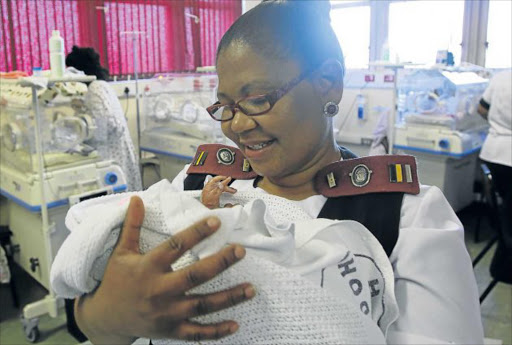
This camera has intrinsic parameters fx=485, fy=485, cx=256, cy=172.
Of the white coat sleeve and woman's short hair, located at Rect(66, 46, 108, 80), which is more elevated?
woman's short hair, located at Rect(66, 46, 108, 80)

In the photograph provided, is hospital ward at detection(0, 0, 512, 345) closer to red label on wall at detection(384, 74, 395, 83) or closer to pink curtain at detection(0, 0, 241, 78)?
pink curtain at detection(0, 0, 241, 78)

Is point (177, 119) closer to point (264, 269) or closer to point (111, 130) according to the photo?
point (111, 130)

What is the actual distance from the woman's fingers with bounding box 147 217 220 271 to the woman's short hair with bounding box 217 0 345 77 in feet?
1.20

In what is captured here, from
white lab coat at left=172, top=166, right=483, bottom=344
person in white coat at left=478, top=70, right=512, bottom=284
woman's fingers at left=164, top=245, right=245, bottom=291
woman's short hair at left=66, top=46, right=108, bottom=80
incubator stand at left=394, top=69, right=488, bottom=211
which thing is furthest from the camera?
incubator stand at left=394, top=69, right=488, bottom=211

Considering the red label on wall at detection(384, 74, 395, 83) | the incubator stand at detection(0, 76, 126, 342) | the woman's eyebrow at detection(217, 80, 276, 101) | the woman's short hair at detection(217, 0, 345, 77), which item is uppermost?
the woman's short hair at detection(217, 0, 345, 77)

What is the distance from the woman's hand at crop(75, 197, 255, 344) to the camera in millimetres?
608

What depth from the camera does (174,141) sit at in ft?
12.0

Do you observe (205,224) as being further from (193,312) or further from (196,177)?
(196,177)

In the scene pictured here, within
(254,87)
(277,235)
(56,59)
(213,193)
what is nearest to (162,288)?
(277,235)

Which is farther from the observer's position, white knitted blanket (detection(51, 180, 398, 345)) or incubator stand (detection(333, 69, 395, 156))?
incubator stand (detection(333, 69, 395, 156))

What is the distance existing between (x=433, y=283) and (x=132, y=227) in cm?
49

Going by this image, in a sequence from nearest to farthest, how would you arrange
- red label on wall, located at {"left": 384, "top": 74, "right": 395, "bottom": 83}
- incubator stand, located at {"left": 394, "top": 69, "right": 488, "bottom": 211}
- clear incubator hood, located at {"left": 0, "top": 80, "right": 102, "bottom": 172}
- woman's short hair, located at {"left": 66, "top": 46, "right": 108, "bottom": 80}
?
clear incubator hood, located at {"left": 0, "top": 80, "right": 102, "bottom": 172}
woman's short hair, located at {"left": 66, "top": 46, "right": 108, "bottom": 80}
incubator stand, located at {"left": 394, "top": 69, "right": 488, "bottom": 211}
red label on wall, located at {"left": 384, "top": 74, "right": 395, "bottom": 83}

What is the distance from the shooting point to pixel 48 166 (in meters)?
2.44

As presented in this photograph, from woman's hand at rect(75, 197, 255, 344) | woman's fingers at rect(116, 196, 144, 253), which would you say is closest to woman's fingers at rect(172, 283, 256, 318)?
woman's hand at rect(75, 197, 255, 344)
